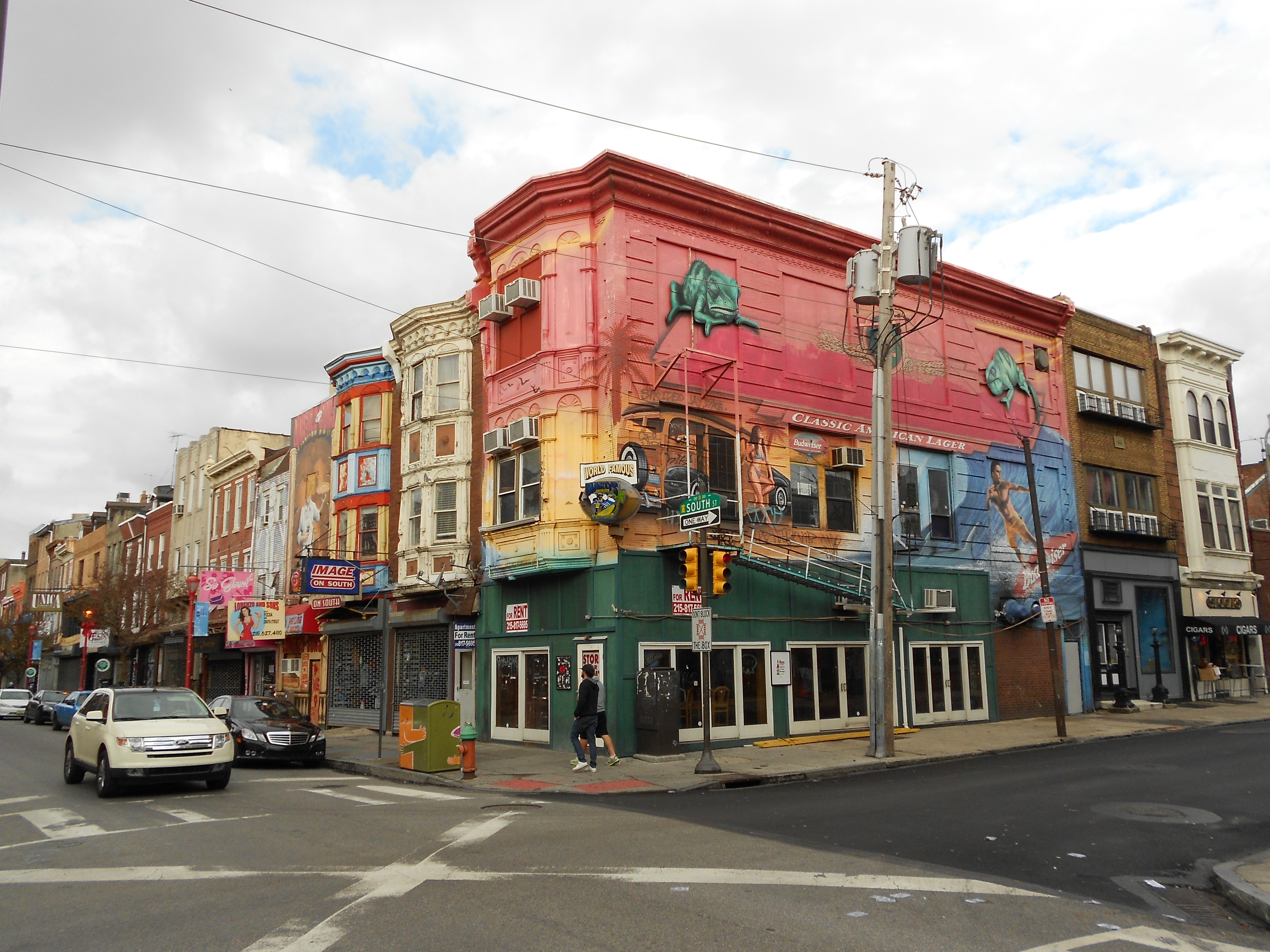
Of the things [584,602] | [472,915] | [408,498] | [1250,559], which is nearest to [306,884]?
[472,915]

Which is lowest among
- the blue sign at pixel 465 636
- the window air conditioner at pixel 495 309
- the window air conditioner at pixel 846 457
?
the blue sign at pixel 465 636

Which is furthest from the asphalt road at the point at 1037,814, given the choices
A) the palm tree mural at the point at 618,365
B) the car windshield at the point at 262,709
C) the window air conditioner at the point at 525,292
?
the window air conditioner at the point at 525,292

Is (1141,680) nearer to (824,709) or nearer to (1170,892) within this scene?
(824,709)

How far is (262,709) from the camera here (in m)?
20.3

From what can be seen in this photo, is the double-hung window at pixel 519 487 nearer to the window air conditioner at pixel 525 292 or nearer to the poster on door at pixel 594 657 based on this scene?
the poster on door at pixel 594 657

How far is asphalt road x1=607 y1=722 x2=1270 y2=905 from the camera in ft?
29.7

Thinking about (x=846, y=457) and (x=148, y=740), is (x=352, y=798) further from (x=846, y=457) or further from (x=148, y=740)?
(x=846, y=457)

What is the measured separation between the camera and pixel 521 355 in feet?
74.1

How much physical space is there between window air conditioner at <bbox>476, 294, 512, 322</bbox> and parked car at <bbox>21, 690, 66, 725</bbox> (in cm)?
2553

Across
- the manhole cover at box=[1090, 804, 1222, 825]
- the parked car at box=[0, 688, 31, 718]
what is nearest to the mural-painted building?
the manhole cover at box=[1090, 804, 1222, 825]

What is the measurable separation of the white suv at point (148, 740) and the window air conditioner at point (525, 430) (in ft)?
28.3

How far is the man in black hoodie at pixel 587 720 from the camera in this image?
16.9m

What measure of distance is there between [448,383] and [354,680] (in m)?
9.86

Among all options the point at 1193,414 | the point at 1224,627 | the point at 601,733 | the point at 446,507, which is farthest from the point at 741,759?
the point at 1193,414
